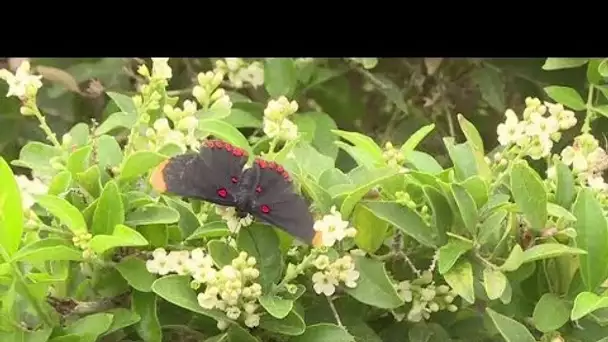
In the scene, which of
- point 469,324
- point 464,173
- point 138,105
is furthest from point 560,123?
point 138,105

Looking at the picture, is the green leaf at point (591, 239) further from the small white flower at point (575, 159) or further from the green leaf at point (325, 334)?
the green leaf at point (325, 334)

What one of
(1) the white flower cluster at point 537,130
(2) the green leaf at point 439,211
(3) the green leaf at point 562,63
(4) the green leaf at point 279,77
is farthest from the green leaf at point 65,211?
(3) the green leaf at point 562,63

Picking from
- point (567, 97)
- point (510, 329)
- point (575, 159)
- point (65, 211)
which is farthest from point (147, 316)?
point (567, 97)

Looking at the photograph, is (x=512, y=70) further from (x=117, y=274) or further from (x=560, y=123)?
(x=117, y=274)

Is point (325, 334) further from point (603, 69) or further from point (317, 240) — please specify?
point (603, 69)

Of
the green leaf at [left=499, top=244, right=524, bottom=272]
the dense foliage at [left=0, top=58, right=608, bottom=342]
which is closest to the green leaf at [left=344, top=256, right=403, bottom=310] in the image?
the dense foliage at [left=0, top=58, right=608, bottom=342]

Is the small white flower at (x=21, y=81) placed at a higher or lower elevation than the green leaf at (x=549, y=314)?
higher
